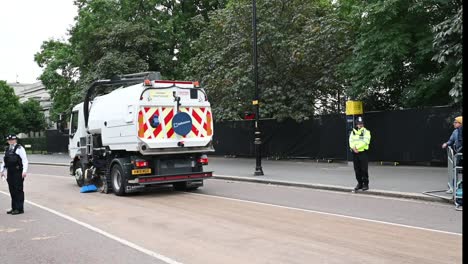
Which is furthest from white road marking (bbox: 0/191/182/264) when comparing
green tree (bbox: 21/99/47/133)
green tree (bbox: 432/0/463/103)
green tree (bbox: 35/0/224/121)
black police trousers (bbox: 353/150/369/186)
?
green tree (bbox: 21/99/47/133)

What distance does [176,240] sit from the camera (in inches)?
305

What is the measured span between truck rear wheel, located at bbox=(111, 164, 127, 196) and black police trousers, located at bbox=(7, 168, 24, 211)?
2.99 m

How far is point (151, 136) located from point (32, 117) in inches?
2320

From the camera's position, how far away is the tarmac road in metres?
6.69

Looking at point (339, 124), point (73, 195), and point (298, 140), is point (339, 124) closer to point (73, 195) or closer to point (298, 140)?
point (298, 140)

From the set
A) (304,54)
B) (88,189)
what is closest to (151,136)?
(88,189)

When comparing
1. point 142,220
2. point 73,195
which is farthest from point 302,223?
point 73,195

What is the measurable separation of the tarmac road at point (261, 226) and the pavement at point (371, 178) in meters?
0.67

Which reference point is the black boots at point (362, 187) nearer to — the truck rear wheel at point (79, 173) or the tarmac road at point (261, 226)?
the tarmac road at point (261, 226)

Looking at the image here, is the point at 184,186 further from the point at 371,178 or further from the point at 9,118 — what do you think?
the point at 9,118

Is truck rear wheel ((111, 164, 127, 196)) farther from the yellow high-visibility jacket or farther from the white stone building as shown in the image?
the white stone building

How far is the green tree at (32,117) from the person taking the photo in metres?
66.1

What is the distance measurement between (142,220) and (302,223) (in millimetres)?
3113

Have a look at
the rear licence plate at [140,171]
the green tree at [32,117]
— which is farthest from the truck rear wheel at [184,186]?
the green tree at [32,117]
